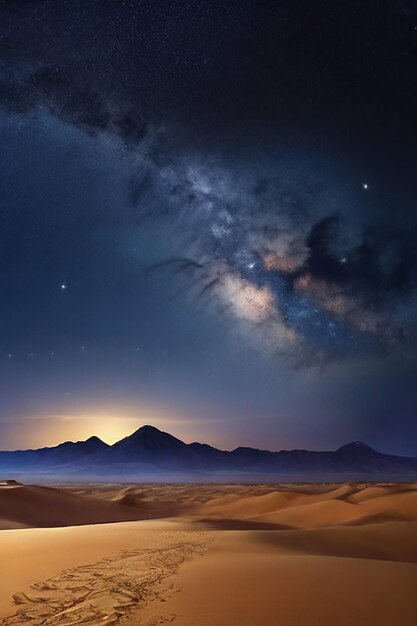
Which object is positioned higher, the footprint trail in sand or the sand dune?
the footprint trail in sand

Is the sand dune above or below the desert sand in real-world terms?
below

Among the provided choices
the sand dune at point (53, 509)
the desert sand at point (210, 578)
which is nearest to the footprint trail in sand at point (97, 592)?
the desert sand at point (210, 578)

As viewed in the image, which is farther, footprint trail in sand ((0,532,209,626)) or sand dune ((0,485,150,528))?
sand dune ((0,485,150,528))

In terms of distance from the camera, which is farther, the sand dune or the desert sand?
the sand dune

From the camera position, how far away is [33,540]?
1270 cm

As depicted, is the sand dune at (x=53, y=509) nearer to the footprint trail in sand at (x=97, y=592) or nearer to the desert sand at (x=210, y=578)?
the desert sand at (x=210, y=578)

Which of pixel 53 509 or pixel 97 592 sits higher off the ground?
pixel 97 592

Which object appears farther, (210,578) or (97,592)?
(210,578)

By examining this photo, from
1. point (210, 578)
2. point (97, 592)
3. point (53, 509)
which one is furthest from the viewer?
point (53, 509)

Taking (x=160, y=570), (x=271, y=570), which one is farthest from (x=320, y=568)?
(x=160, y=570)

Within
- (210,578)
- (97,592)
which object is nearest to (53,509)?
(97,592)

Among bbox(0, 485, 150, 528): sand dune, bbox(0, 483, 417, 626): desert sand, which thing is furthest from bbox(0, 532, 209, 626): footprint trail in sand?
bbox(0, 485, 150, 528): sand dune

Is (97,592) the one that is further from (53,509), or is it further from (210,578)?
(53,509)

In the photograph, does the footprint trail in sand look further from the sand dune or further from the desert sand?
the sand dune
